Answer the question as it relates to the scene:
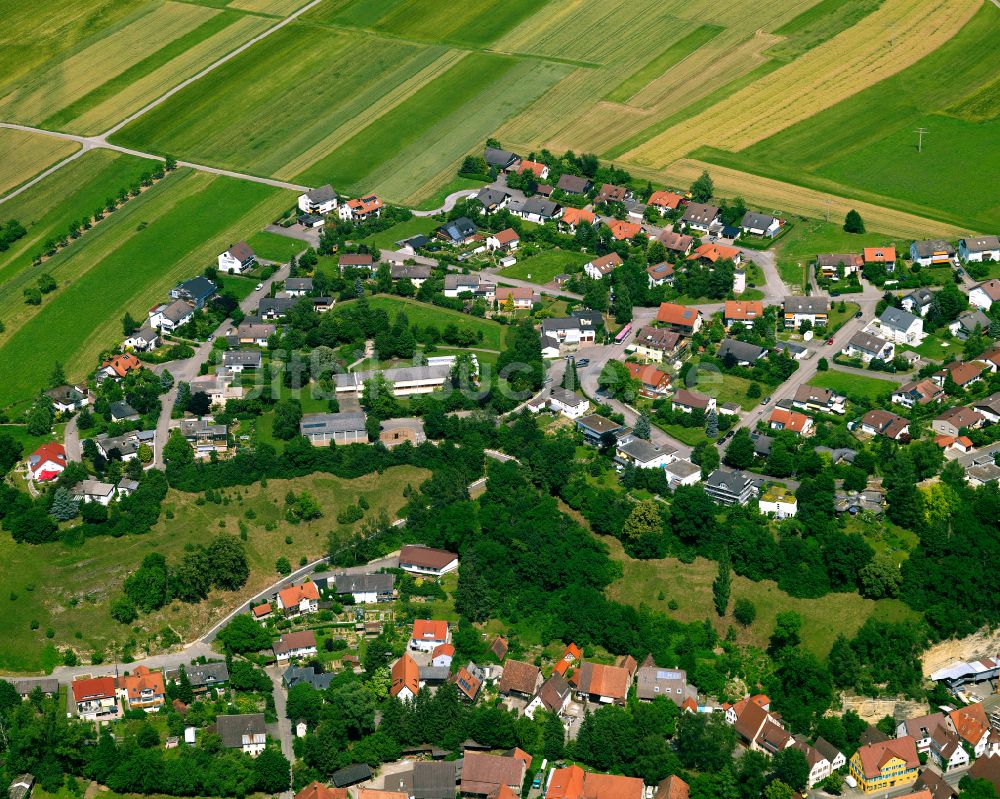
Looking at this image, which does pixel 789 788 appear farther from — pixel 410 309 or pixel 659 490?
pixel 410 309

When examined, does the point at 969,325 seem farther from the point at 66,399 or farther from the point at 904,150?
the point at 66,399

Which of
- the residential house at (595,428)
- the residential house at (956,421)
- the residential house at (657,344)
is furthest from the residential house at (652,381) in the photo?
the residential house at (956,421)

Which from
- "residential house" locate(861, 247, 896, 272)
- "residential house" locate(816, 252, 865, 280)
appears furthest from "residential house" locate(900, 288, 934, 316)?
"residential house" locate(816, 252, 865, 280)

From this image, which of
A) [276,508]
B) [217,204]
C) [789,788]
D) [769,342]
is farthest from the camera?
[217,204]

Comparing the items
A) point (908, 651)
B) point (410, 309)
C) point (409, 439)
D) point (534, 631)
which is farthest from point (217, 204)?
point (908, 651)

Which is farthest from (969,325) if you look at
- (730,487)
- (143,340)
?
(143,340)
